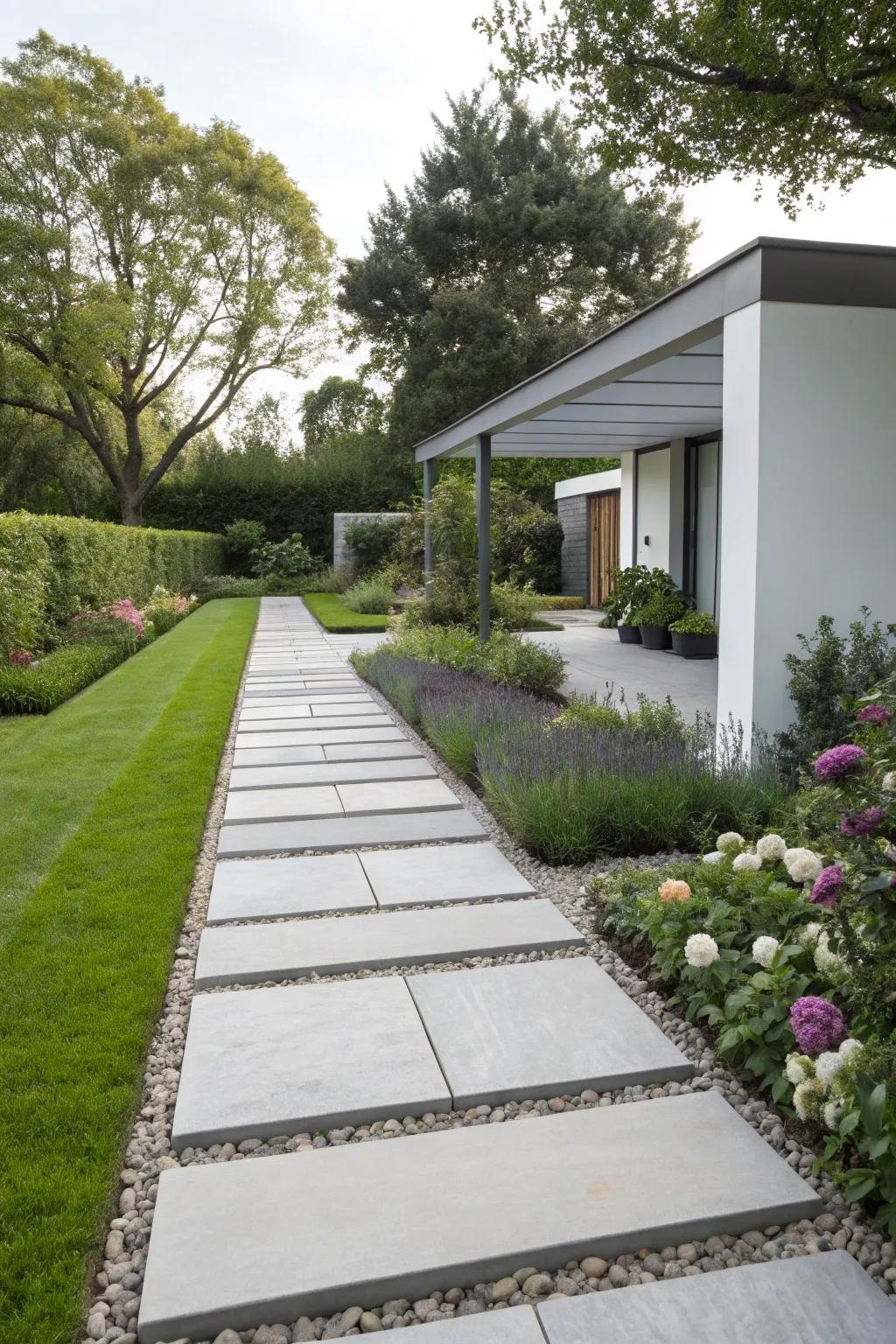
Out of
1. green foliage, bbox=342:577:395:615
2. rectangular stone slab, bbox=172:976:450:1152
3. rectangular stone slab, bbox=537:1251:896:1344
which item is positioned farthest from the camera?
green foliage, bbox=342:577:395:615

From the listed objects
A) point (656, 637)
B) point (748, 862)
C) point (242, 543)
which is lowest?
point (748, 862)

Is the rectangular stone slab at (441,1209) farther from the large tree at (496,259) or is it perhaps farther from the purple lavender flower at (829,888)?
the large tree at (496,259)

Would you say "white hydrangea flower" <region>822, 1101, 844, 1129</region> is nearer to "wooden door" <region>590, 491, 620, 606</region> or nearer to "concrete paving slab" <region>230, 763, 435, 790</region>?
"concrete paving slab" <region>230, 763, 435, 790</region>

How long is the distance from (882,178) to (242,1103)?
33.5 ft

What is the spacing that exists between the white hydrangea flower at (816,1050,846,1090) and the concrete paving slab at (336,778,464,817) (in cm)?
287

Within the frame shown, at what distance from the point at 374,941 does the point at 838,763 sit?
176 cm

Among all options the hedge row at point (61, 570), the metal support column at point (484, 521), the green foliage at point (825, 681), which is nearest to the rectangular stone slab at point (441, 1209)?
the green foliage at point (825, 681)

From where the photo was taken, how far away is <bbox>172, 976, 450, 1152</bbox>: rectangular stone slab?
2213mm

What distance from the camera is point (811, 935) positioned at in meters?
2.41

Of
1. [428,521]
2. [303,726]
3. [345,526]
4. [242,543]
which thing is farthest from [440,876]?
[242,543]

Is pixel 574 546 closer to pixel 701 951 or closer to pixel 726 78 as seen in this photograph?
pixel 726 78

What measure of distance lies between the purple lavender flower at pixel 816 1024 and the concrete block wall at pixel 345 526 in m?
19.0

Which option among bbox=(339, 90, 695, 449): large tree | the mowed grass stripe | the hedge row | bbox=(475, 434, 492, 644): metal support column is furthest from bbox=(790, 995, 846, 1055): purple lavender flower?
bbox=(339, 90, 695, 449): large tree

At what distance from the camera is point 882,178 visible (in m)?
9.31
